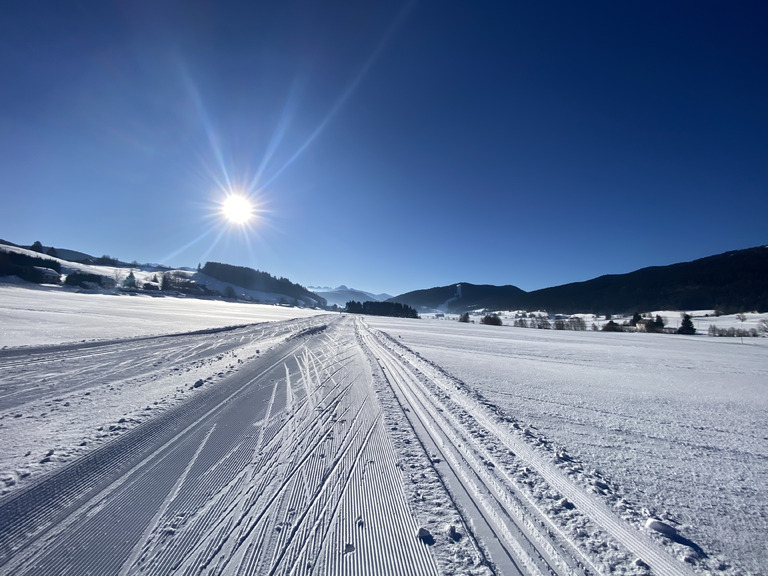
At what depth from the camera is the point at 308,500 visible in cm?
275

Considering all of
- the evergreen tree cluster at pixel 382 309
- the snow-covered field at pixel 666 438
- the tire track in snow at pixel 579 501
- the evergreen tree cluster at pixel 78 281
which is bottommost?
the snow-covered field at pixel 666 438

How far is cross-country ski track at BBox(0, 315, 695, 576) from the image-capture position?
2111 mm

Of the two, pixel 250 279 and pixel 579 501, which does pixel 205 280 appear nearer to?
pixel 250 279

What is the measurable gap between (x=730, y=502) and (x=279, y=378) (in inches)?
289

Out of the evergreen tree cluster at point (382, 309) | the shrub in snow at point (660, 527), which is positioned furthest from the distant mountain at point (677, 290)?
the shrub in snow at point (660, 527)

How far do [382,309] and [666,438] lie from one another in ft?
348

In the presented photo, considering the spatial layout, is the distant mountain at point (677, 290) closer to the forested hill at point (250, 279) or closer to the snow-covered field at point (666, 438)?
the snow-covered field at point (666, 438)

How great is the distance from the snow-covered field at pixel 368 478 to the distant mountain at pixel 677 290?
8946 cm

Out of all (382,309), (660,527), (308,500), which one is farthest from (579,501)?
(382,309)

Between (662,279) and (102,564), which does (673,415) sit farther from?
(662,279)

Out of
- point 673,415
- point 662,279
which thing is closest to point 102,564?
point 673,415

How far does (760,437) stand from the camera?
15.1 feet

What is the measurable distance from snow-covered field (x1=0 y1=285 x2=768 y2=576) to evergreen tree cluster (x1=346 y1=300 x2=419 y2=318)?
9025cm

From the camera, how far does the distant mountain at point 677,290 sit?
69.0 meters
